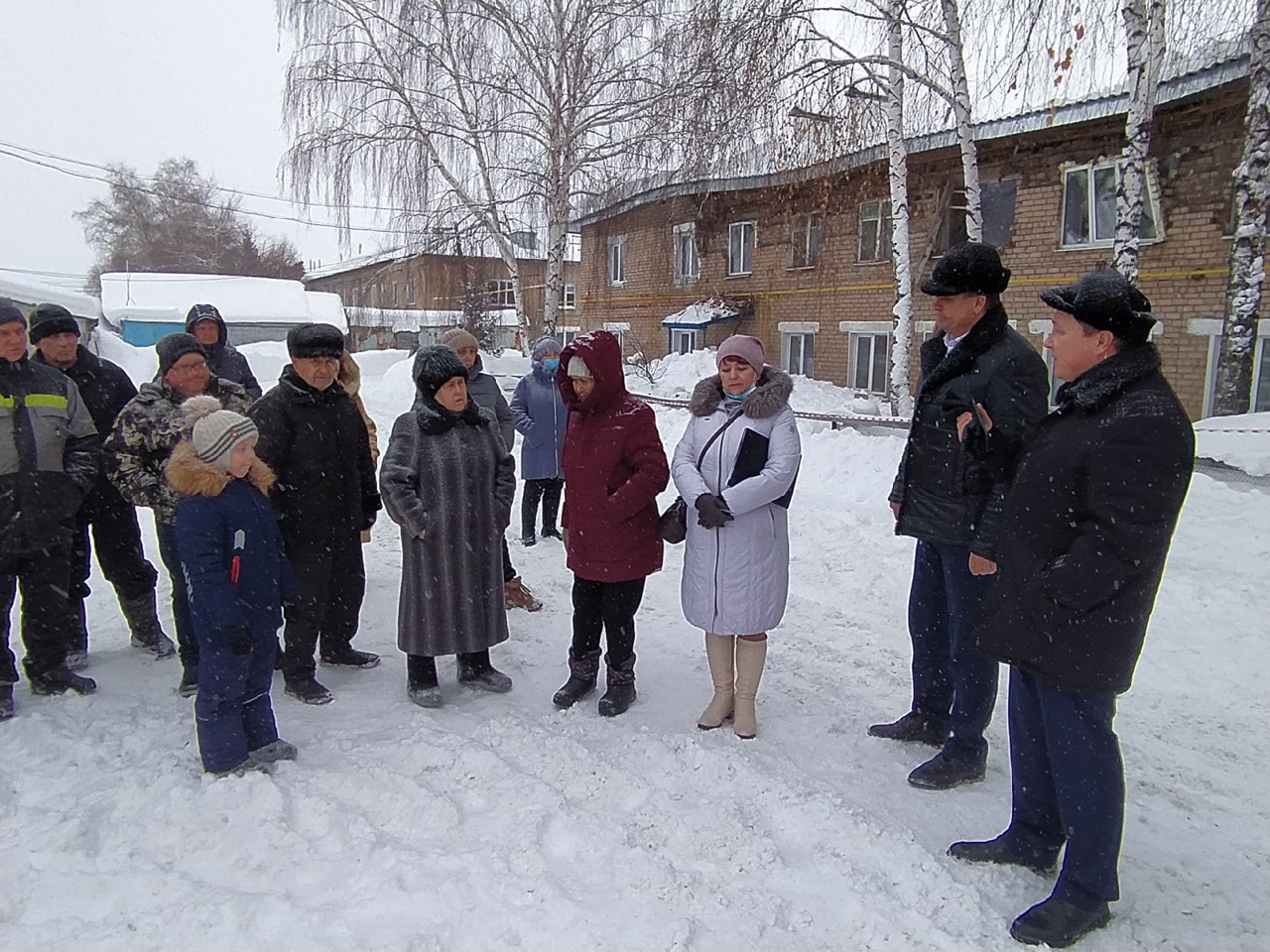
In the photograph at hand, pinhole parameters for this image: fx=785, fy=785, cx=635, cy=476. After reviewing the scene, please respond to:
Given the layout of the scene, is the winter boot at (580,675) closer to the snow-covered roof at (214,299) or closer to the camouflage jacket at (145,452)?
the camouflage jacket at (145,452)

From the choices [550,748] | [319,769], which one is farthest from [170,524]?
[550,748]

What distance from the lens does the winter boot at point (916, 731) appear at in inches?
137

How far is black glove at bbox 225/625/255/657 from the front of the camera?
304 cm

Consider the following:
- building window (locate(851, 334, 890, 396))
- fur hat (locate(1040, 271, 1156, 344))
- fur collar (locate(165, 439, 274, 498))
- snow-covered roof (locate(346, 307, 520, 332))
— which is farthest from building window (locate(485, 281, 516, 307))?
fur hat (locate(1040, 271, 1156, 344))

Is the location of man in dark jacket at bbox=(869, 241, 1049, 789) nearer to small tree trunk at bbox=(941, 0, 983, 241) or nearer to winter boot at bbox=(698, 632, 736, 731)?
winter boot at bbox=(698, 632, 736, 731)

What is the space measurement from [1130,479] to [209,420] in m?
3.18

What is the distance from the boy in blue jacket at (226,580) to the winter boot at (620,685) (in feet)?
4.63

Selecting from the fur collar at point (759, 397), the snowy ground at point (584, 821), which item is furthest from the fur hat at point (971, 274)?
the snowy ground at point (584, 821)

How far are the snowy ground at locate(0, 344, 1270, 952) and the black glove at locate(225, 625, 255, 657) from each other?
0.49 meters

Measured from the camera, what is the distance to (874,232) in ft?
54.1

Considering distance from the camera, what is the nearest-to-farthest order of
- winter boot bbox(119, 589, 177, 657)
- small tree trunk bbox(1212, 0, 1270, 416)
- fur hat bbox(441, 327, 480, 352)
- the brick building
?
1. winter boot bbox(119, 589, 177, 657)
2. fur hat bbox(441, 327, 480, 352)
3. small tree trunk bbox(1212, 0, 1270, 416)
4. the brick building

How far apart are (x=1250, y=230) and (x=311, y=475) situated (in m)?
9.63

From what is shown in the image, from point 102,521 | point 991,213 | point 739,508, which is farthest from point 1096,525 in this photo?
point 991,213

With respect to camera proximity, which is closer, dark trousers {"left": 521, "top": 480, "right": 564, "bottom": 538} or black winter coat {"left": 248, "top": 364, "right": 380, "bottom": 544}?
black winter coat {"left": 248, "top": 364, "right": 380, "bottom": 544}
